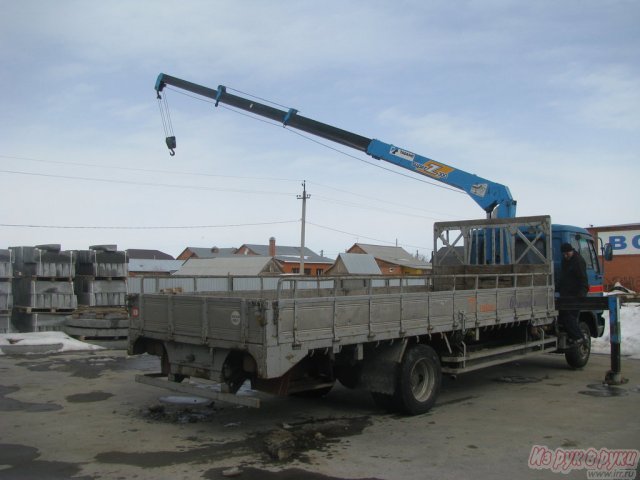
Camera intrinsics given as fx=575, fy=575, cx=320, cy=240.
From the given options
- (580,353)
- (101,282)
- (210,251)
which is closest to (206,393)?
(580,353)

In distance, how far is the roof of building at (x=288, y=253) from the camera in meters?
67.4

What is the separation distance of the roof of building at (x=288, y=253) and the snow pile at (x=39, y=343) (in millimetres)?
49384

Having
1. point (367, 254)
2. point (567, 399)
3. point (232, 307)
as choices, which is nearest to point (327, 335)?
point (232, 307)

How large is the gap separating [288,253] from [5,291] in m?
58.4

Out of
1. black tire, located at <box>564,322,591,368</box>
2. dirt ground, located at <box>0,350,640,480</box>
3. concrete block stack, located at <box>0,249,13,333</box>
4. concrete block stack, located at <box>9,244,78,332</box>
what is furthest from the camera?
concrete block stack, located at <box>9,244,78,332</box>

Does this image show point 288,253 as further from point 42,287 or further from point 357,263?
point 42,287

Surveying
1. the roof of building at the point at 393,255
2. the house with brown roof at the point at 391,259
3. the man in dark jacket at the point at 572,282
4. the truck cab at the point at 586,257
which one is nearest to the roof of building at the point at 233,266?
the house with brown roof at the point at 391,259

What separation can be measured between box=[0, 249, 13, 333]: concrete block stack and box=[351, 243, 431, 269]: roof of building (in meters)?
49.9

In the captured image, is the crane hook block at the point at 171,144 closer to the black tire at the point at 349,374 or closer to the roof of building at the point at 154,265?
the black tire at the point at 349,374

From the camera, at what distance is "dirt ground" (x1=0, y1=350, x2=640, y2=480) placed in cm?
Answer: 555

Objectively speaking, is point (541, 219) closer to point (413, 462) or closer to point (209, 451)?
point (413, 462)

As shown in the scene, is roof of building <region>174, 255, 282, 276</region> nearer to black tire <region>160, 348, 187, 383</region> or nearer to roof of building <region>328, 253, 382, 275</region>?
A: roof of building <region>328, 253, 382, 275</region>

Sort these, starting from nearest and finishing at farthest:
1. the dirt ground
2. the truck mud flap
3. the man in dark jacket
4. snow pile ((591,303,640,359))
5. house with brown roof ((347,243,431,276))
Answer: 1. the dirt ground
2. the truck mud flap
3. the man in dark jacket
4. snow pile ((591,303,640,359))
5. house with brown roof ((347,243,431,276))

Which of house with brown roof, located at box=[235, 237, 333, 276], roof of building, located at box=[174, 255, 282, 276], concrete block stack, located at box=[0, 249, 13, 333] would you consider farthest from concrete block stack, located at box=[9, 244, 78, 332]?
house with brown roof, located at box=[235, 237, 333, 276]
